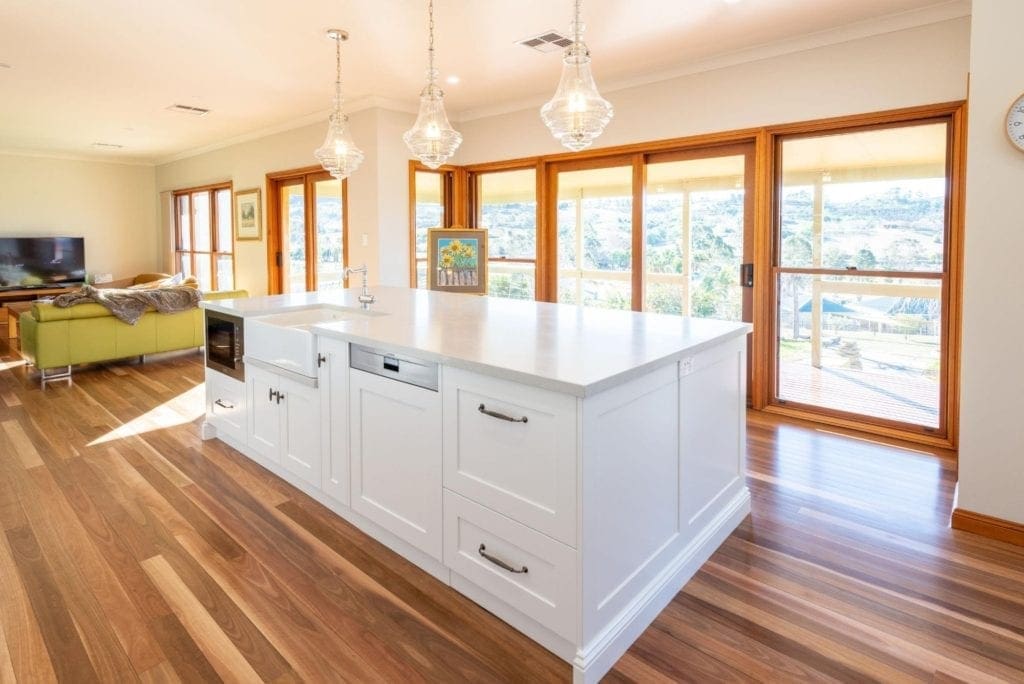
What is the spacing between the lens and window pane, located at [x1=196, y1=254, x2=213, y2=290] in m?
9.55

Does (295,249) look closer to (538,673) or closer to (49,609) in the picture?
(49,609)

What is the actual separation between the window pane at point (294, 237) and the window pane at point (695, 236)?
4244mm

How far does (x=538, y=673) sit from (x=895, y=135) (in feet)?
13.1

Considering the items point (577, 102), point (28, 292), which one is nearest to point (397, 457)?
point (577, 102)

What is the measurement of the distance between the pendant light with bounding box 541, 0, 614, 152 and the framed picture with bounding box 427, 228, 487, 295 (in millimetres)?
3125

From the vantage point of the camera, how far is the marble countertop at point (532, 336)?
73.4 inches

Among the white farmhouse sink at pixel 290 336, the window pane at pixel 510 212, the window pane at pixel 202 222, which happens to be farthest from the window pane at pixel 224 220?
the white farmhouse sink at pixel 290 336

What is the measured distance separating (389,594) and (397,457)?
19.2 inches

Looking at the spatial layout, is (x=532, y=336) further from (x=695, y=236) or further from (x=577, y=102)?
(x=695, y=236)

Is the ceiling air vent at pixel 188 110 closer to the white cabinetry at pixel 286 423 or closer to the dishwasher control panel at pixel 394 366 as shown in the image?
the white cabinetry at pixel 286 423

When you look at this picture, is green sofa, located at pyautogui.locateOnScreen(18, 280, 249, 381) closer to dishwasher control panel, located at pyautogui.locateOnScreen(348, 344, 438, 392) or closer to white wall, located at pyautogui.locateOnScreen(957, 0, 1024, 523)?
dishwasher control panel, located at pyautogui.locateOnScreen(348, 344, 438, 392)

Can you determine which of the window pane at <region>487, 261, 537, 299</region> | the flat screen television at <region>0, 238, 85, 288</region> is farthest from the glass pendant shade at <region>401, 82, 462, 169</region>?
the flat screen television at <region>0, 238, 85, 288</region>

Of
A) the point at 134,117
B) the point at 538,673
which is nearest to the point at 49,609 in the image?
the point at 538,673

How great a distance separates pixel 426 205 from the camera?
6.59 m
